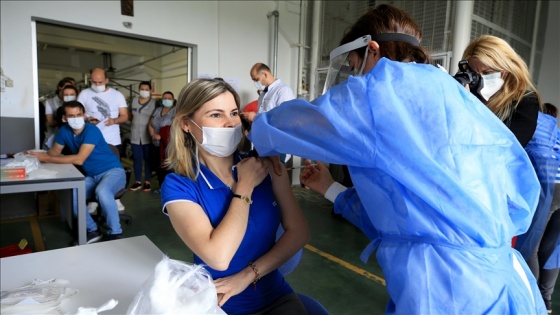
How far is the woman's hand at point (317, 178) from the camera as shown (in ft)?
3.90

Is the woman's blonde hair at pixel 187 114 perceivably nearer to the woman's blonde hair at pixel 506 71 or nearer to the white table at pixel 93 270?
the white table at pixel 93 270

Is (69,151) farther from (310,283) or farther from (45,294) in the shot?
(45,294)

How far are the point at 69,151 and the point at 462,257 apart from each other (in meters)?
3.33

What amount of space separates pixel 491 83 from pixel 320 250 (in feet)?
6.31

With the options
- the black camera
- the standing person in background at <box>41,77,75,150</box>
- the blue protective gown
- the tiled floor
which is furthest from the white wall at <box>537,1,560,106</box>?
the standing person in background at <box>41,77,75,150</box>

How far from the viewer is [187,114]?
1.22 meters

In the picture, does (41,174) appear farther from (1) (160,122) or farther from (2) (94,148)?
(1) (160,122)

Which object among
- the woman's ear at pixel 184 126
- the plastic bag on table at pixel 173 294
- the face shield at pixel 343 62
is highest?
the face shield at pixel 343 62

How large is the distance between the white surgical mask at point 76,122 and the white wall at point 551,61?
17.9ft

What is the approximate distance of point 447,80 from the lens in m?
0.69

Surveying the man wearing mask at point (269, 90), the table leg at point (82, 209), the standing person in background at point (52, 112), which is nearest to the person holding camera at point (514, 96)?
the man wearing mask at point (269, 90)

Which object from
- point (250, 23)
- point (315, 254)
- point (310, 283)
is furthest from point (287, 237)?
point (250, 23)

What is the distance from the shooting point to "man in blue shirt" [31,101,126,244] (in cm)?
272

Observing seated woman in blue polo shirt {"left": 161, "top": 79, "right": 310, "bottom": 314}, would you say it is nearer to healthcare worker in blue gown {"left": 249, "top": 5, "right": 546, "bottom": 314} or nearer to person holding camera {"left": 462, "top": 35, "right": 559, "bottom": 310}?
healthcare worker in blue gown {"left": 249, "top": 5, "right": 546, "bottom": 314}
